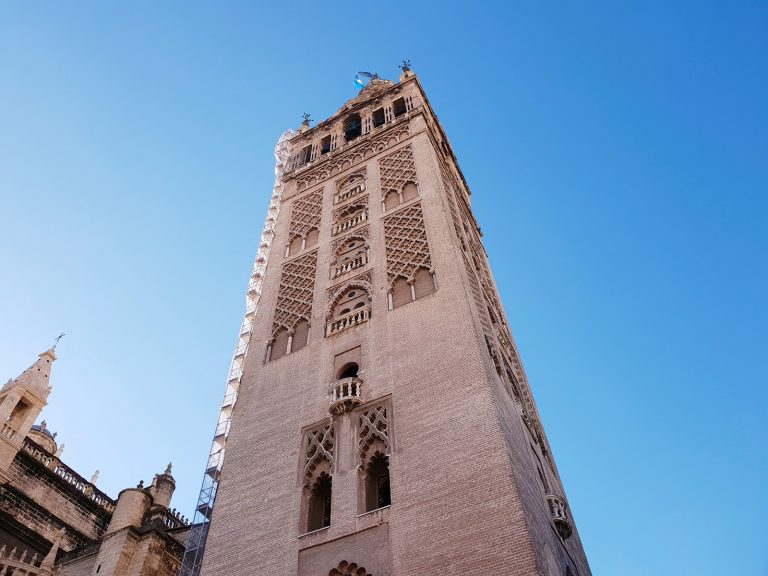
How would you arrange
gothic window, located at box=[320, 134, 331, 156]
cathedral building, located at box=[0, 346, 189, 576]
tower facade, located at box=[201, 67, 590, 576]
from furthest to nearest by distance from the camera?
gothic window, located at box=[320, 134, 331, 156], cathedral building, located at box=[0, 346, 189, 576], tower facade, located at box=[201, 67, 590, 576]

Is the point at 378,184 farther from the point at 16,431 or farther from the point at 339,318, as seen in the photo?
the point at 16,431

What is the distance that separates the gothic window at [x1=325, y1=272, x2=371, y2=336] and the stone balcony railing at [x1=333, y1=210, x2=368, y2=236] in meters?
3.11

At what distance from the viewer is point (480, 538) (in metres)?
9.64

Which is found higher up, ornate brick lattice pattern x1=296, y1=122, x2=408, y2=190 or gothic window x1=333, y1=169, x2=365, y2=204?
ornate brick lattice pattern x1=296, y1=122, x2=408, y2=190

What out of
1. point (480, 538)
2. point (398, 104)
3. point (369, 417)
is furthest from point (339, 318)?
point (398, 104)

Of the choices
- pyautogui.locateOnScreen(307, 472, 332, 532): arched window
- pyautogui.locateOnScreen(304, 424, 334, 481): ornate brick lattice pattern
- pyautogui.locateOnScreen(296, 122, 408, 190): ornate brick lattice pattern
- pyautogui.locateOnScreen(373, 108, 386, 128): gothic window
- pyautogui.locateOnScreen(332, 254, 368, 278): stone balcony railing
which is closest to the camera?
pyautogui.locateOnScreen(307, 472, 332, 532): arched window

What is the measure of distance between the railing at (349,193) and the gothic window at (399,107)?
5.56 meters

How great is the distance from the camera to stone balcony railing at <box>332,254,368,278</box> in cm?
1762

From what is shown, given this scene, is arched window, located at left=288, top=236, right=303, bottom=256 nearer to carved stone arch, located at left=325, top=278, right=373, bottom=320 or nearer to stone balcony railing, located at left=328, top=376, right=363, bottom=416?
carved stone arch, located at left=325, top=278, right=373, bottom=320

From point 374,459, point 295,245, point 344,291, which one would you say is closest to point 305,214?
point 295,245

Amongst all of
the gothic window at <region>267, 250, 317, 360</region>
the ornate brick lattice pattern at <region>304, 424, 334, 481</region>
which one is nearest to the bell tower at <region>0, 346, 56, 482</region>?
the gothic window at <region>267, 250, 317, 360</region>

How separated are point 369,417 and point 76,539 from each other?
11.7 metres

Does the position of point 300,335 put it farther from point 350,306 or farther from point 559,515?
point 559,515

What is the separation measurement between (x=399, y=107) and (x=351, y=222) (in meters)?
8.61
